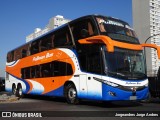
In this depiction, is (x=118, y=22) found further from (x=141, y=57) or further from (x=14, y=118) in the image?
(x=14, y=118)

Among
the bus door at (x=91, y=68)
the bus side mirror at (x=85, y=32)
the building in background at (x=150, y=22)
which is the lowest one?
the bus door at (x=91, y=68)

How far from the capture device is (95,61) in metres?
13.6

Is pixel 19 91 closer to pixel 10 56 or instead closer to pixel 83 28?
pixel 10 56

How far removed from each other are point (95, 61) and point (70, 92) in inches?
107

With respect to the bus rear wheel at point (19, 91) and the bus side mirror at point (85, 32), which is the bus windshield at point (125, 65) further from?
the bus rear wheel at point (19, 91)

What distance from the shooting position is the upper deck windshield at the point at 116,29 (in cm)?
1359

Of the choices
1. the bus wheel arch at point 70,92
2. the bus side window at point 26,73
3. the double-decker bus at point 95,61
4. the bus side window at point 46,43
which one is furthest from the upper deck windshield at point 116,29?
the bus side window at point 26,73

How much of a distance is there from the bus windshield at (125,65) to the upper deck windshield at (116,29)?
0.64 m

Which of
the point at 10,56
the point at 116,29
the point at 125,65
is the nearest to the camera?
the point at 125,65

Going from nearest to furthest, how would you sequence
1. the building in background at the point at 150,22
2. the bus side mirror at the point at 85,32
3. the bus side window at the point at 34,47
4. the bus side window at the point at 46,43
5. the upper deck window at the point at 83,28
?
the upper deck window at the point at 83,28
the bus side mirror at the point at 85,32
the bus side window at the point at 46,43
the bus side window at the point at 34,47
the building in background at the point at 150,22

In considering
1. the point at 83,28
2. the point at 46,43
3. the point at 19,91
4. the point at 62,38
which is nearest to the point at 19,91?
the point at 19,91

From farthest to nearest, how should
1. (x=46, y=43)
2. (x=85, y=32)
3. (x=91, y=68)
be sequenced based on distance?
(x=46, y=43) < (x=85, y=32) < (x=91, y=68)

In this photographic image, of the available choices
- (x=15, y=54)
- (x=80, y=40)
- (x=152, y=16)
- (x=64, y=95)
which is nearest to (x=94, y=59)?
(x=80, y=40)

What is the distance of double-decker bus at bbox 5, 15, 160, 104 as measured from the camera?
13.0 m
